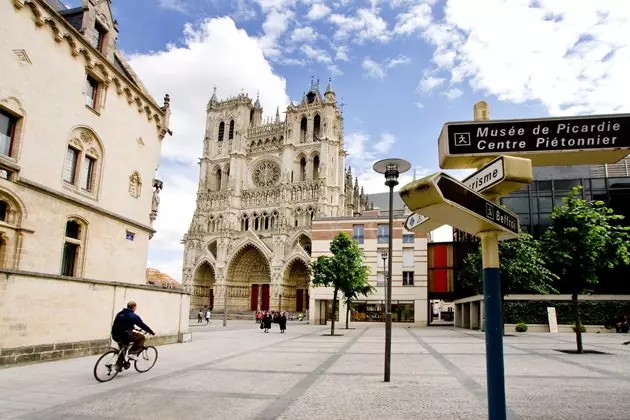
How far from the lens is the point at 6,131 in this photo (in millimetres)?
13438

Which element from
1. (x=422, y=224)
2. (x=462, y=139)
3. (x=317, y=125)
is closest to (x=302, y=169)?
(x=317, y=125)

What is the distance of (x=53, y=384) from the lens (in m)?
8.24

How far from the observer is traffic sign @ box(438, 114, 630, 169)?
12.2ft

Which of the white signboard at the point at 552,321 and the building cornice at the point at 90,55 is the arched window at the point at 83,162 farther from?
the white signboard at the point at 552,321

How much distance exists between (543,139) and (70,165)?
16275 millimetres

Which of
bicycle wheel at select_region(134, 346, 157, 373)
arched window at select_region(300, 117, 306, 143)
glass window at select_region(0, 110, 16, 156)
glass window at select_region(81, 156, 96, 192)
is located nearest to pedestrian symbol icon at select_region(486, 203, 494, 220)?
bicycle wheel at select_region(134, 346, 157, 373)

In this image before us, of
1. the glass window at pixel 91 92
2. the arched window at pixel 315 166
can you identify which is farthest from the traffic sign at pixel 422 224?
the arched window at pixel 315 166

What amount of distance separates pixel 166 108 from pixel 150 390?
16.6 m

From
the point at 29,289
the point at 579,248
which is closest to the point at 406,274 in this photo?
the point at 579,248

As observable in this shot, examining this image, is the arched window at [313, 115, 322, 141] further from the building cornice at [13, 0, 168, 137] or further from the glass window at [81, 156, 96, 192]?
the glass window at [81, 156, 96, 192]

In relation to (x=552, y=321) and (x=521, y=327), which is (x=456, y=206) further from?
(x=552, y=321)

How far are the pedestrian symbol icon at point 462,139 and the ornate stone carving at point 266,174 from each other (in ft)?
213

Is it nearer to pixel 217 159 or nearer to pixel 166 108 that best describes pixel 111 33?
pixel 166 108

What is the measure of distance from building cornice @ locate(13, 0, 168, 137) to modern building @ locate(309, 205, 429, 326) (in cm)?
2486
